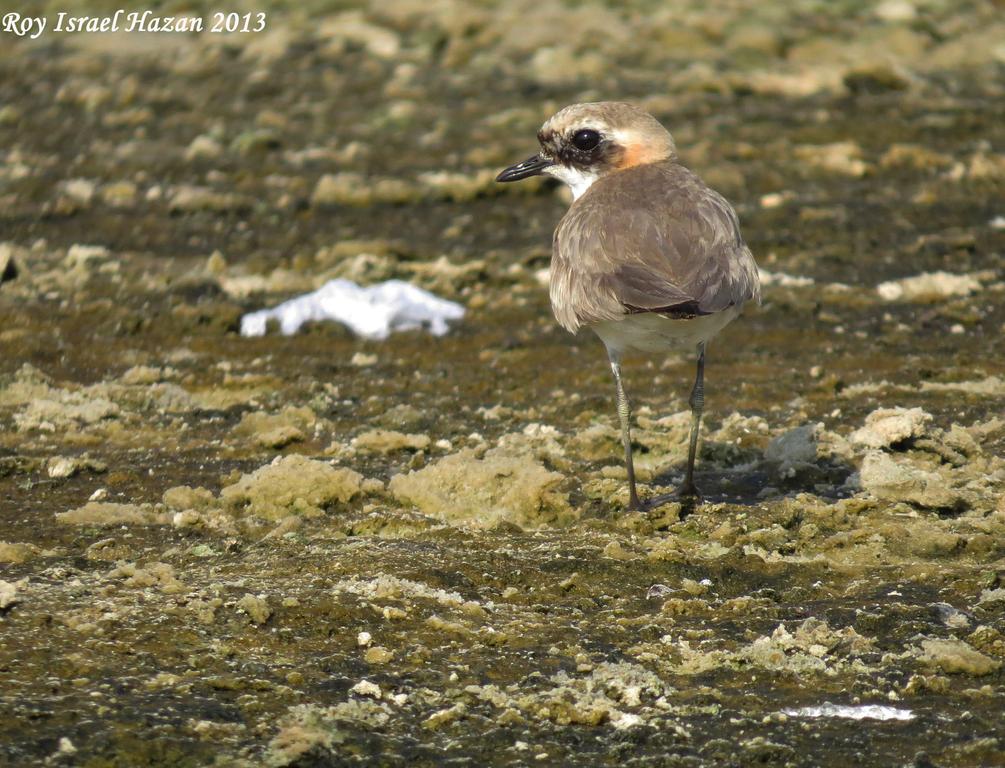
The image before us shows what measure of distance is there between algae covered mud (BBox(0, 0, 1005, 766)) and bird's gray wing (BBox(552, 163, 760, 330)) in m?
0.80

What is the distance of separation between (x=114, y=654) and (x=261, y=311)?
4.38m

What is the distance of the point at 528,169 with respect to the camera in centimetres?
727

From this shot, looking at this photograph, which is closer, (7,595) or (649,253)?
(7,595)

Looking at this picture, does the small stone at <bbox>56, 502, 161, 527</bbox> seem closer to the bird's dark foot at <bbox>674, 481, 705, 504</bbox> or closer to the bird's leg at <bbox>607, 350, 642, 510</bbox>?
the bird's leg at <bbox>607, 350, 642, 510</bbox>

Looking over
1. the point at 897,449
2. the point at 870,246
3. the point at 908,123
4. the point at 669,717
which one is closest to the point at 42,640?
the point at 669,717

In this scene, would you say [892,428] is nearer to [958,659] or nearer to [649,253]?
[649,253]

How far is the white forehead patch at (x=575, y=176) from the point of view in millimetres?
6953

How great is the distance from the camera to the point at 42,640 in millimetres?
4539

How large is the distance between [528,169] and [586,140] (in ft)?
1.63

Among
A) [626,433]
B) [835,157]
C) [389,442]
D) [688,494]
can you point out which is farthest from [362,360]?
[835,157]

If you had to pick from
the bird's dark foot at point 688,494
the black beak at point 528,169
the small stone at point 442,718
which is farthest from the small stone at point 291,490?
A: the black beak at point 528,169

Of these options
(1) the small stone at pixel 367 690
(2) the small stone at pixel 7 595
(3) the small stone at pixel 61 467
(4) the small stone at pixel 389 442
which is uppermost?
(2) the small stone at pixel 7 595

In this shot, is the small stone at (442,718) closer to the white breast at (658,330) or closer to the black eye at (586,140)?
the white breast at (658,330)

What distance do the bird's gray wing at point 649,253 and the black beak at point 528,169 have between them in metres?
0.67
